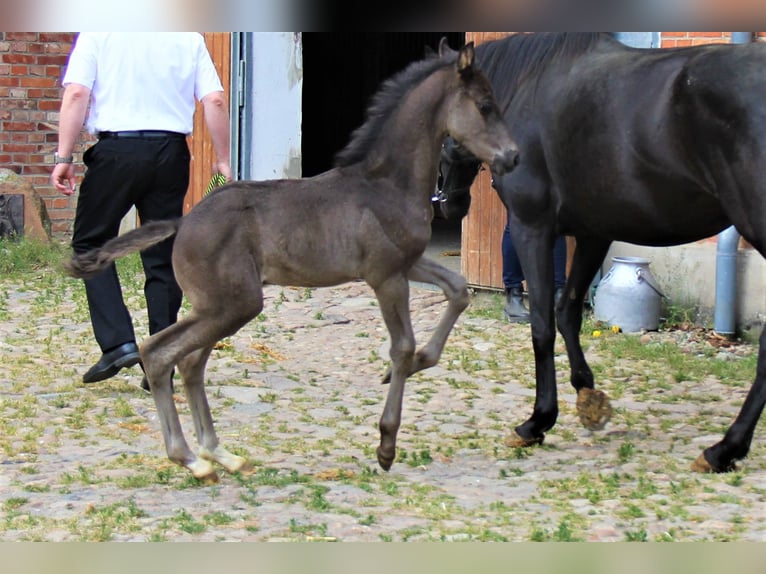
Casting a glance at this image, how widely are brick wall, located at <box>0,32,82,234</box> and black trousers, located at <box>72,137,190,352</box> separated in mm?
5307

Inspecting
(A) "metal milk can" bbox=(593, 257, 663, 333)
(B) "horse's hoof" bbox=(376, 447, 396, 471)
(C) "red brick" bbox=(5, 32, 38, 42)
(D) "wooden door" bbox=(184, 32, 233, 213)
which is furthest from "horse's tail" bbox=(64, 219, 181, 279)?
(C) "red brick" bbox=(5, 32, 38, 42)

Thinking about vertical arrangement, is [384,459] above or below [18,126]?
below

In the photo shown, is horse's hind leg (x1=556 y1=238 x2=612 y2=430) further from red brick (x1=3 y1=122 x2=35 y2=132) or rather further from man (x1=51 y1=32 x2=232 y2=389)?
red brick (x1=3 y1=122 x2=35 y2=132)

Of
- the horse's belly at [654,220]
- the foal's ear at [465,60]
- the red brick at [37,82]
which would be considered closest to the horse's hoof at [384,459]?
the horse's belly at [654,220]

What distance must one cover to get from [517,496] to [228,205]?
1.68 meters

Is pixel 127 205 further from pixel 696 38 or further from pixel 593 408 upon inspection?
pixel 696 38

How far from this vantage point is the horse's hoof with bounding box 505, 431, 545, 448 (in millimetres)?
5930

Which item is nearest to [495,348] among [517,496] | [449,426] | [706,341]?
[706,341]

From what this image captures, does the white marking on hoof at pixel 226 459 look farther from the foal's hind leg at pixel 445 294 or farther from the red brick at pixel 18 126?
the red brick at pixel 18 126

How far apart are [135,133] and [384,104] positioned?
184cm

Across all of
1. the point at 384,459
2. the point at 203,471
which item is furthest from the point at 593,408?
the point at 203,471

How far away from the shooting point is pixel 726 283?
8.20 meters

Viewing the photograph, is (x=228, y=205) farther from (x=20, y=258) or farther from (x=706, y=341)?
(x=20, y=258)

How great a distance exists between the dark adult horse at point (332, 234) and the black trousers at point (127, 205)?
1531mm
